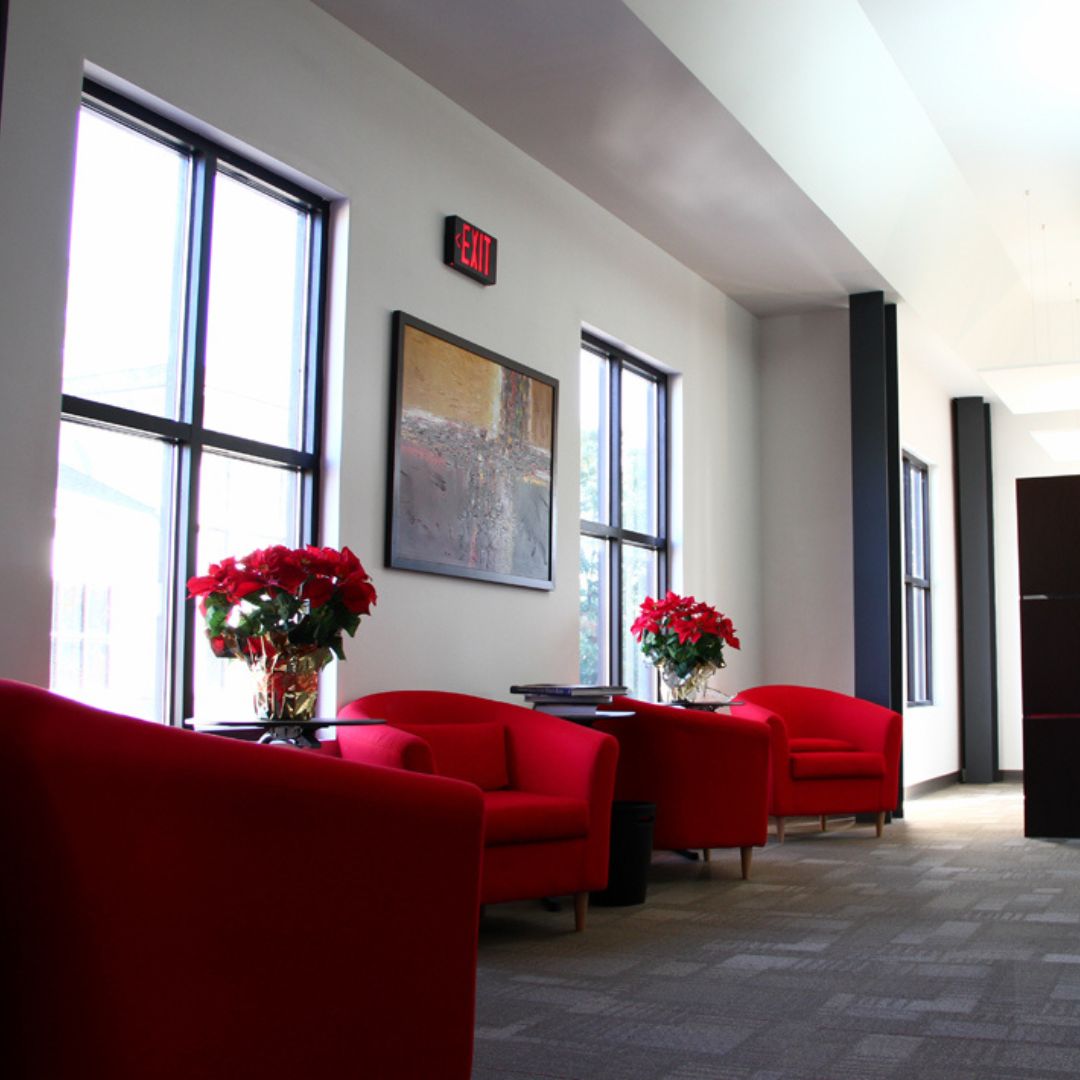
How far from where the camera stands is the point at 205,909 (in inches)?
84.0

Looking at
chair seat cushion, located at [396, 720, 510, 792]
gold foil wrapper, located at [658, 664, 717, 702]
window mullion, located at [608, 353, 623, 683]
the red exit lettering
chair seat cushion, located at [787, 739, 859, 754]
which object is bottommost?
chair seat cushion, located at [787, 739, 859, 754]

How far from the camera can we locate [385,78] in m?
5.55

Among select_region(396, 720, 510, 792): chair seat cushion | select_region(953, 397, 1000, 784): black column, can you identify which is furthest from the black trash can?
select_region(953, 397, 1000, 784): black column

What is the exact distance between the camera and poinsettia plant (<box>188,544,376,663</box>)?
13.1ft

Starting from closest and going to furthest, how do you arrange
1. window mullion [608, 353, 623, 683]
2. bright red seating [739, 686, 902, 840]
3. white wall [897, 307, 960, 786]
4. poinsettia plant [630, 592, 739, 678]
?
poinsettia plant [630, 592, 739, 678], bright red seating [739, 686, 902, 840], window mullion [608, 353, 623, 683], white wall [897, 307, 960, 786]

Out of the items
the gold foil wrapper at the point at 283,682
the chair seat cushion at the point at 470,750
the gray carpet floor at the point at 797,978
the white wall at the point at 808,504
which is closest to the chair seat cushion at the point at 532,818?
Answer: the chair seat cushion at the point at 470,750

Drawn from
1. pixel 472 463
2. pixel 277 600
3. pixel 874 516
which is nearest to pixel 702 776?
pixel 472 463

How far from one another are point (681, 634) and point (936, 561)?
5695 millimetres

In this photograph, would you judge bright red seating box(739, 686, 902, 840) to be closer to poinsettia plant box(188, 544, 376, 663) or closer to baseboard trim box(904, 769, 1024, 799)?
baseboard trim box(904, 769, 1024, 799)

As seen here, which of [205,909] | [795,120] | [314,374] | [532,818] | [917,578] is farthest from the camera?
[917,578]

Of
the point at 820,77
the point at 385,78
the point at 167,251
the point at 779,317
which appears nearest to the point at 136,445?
the point at 167,251

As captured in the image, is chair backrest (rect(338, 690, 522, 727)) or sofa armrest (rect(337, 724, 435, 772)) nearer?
sofa armrest (rect(337, 724, 435, 772))

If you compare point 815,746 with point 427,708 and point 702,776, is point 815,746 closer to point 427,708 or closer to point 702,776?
point 702,776

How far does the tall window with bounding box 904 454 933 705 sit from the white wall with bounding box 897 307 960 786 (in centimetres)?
6
